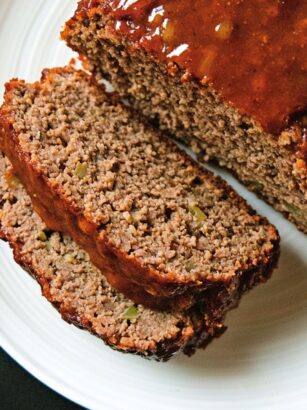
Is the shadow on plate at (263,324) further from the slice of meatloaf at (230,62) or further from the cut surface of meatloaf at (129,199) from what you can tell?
the slice of meatloaf at (230,62)

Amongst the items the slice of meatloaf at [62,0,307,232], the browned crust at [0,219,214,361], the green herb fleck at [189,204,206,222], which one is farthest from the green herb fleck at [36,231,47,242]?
the slice of meatloaf at [62,0,307,232]

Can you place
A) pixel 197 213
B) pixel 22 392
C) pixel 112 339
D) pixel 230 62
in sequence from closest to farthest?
pixel 230 62 < pixel 112 339 < pixel 197 213 < pixel 22 392

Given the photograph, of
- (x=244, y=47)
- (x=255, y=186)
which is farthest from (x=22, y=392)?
(x=244, y=47)

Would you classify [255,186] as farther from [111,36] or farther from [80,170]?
[111,36]

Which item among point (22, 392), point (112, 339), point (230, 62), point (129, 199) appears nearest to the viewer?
point (230, 62)

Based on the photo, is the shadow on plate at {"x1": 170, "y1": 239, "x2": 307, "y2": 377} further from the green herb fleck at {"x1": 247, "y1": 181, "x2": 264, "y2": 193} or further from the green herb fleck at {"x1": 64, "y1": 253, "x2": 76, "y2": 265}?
the green herb fleck at {"x1": 64, "y1": 253, "x2": 76, "y2": 265}

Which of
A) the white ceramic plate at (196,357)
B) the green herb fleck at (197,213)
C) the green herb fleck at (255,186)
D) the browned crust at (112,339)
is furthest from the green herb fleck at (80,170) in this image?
the green herb fleck at (255,186)

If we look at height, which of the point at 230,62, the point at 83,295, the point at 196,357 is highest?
the point at 230,62

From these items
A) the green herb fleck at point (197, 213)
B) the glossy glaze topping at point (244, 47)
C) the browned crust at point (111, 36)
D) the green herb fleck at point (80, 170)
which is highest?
the glossy glaze topping at point (244, 47)
